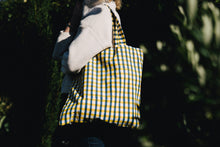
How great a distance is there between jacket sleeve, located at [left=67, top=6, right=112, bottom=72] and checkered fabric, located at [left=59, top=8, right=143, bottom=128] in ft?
0.24

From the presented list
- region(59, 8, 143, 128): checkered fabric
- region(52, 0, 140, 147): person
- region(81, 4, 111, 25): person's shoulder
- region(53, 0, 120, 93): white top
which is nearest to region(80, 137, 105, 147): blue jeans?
region(52, 0, 140, 147): person

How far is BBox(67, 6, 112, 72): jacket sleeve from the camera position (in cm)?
142

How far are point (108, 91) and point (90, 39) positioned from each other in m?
0.38

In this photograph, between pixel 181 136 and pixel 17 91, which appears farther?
pixel 17 91

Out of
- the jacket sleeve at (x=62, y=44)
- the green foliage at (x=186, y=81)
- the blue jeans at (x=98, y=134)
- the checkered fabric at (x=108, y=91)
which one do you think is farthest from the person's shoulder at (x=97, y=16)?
the blue jeans at (x=98, y=134)

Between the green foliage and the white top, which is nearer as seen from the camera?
the green foliage

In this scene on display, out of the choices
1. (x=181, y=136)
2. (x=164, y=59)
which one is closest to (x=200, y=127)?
(x=181, y=136)

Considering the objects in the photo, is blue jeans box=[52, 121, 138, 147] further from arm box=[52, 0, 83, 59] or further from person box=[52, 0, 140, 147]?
arm box=[52, 0, 83, 59]

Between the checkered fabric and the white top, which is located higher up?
the white top

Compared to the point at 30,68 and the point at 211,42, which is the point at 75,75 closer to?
the point at 211,42

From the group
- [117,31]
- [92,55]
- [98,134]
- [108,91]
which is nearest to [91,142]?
[98,134]

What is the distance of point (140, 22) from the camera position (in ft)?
8.21

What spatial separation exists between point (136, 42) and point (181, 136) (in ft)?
5.64

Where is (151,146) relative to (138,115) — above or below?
above
